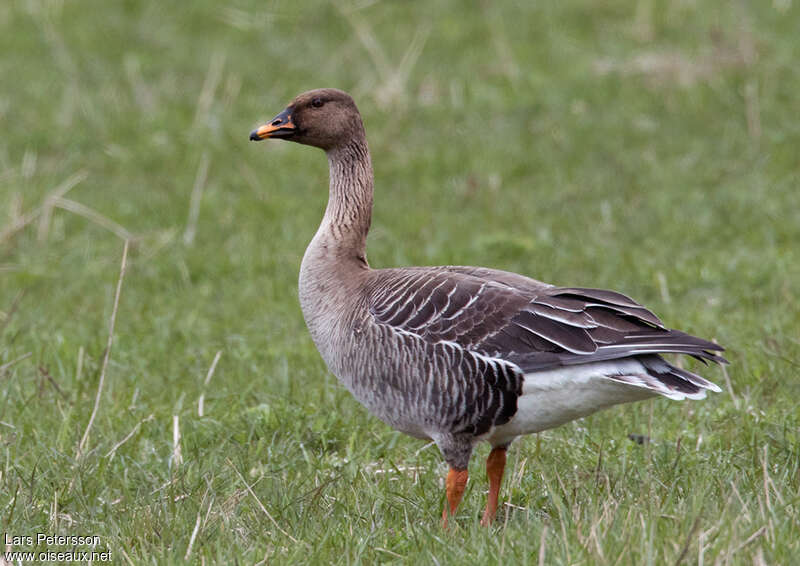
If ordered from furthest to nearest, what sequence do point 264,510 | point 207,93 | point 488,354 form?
1. point 207,93
2. point 488,354
3. point 264,510

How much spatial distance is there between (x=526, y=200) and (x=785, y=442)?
5.23 m

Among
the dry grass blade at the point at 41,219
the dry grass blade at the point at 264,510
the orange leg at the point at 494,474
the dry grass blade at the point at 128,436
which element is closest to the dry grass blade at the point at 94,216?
the dry grass blade at the point at 41,219

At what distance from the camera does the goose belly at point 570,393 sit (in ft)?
14.2

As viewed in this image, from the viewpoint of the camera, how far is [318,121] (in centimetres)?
549

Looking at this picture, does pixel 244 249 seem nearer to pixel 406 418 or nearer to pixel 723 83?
pixel 406 418

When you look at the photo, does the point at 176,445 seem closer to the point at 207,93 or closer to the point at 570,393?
A: the point at 570,393

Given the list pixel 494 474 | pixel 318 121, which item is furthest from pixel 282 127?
pixel 494 474

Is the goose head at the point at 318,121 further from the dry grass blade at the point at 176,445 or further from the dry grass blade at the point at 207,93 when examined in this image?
the dry grass blade at the point at 207,93

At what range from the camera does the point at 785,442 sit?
4.93 meters

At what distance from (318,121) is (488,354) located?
1.65 meters

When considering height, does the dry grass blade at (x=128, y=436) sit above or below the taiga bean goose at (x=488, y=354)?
below

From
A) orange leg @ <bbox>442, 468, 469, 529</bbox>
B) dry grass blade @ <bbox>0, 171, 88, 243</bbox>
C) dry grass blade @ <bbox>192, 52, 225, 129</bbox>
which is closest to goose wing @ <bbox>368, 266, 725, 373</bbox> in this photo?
orange leg @ <bbox>442, 468, 469, 529</bbox>

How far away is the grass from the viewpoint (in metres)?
4.43

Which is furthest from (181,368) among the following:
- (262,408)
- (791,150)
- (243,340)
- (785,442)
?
(791,150)
